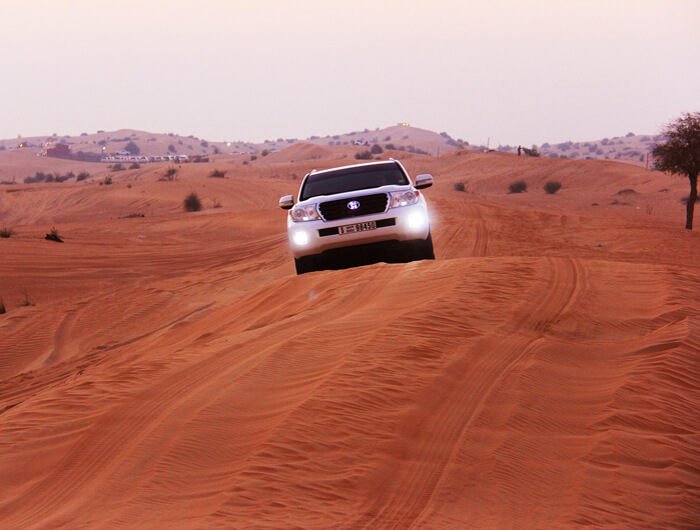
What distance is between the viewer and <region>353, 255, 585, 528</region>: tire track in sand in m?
3.59

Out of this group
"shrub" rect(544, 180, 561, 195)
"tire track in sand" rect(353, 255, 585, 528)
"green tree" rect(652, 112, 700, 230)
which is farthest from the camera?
"shrub" rect(544, 180, 561, 195)

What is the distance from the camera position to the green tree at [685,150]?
72.8ft

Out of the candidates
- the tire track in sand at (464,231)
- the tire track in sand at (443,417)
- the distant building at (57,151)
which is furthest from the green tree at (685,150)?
the distant building at (57,151)

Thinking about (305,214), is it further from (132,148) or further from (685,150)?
(132,148)

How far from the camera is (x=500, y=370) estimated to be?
→ 5.34 m

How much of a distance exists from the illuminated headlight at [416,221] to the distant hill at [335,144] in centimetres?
8272

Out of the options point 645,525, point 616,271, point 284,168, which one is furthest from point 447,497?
point 284,168

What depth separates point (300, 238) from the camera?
9953 millimetres

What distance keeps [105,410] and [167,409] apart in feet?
1.62

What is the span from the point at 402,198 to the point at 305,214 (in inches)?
57.4

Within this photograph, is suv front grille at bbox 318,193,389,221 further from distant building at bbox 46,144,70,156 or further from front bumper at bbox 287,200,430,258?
distant building at bbox 46,144,70,156

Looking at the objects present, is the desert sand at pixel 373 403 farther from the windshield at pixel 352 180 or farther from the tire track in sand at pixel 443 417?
the windshield at pixel 352 180

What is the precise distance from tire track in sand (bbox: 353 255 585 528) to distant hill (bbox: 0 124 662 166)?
8611cm

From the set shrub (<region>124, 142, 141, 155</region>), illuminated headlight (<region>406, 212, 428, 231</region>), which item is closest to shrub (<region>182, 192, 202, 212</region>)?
illuminated headlight (<region>406, 212, 428, 231</region>)
